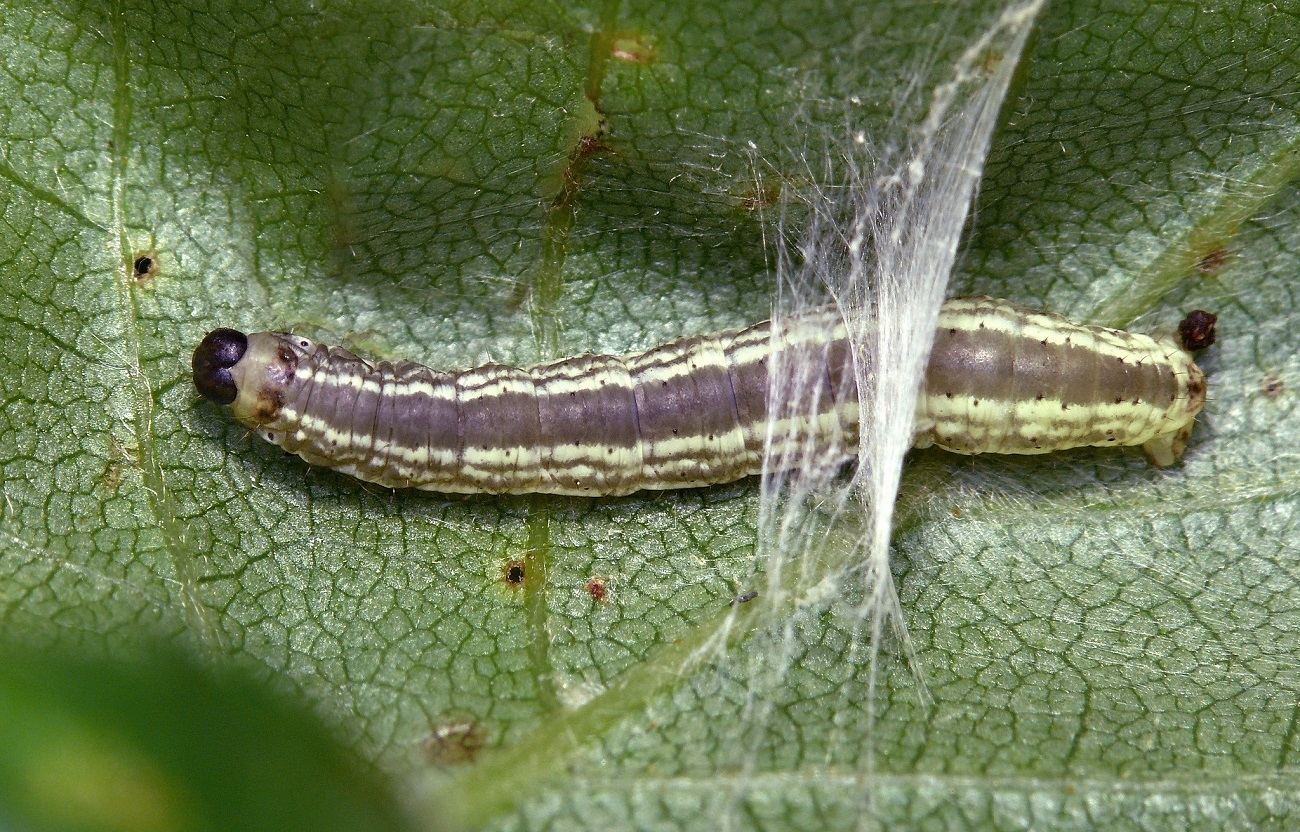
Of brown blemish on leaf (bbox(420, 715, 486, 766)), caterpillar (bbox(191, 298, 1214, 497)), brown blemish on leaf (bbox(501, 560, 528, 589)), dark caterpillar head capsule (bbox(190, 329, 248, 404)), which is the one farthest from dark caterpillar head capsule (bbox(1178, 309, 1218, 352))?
dark caterpillar head capsule (bbox(190, 329, 248, 404))

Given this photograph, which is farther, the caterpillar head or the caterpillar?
the caterpillar

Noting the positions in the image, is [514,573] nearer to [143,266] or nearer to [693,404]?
[693,404]

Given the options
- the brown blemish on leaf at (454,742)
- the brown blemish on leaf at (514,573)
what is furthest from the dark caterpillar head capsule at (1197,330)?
the brown blemish on leaf at (454,742)

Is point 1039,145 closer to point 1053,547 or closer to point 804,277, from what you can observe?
point 804,277

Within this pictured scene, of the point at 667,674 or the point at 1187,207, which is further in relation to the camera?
the point at 1187,207

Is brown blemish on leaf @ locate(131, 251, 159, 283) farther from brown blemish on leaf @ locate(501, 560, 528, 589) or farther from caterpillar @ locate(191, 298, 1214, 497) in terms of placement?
brown blemish on leaf @ locate(501, 560, 528, 589)

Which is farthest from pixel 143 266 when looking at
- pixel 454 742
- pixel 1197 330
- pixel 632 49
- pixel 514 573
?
pixel 1197 330

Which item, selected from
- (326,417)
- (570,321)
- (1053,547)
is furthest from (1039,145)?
(326,417)
